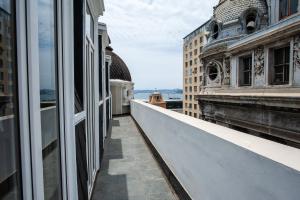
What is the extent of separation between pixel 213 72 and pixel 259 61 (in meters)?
4.54

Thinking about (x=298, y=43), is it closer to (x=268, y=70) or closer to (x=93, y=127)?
(x=268, y=70)

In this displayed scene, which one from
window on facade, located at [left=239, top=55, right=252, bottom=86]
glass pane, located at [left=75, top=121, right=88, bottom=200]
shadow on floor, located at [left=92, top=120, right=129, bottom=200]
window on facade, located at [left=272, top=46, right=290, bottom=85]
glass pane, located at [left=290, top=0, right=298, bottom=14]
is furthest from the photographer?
window on facade, located at [left=239, top=55, right=252, bottom=86]

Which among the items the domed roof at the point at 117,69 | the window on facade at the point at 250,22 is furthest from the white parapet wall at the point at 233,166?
the domed roof at the point at 117,69

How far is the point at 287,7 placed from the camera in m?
9.78

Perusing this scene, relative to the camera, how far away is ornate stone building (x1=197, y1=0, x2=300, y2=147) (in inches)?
272

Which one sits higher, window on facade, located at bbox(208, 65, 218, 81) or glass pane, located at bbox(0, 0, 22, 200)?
window on facade, located at bbox(208, 65, 218, 81)

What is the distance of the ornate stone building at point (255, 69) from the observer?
6.92 m

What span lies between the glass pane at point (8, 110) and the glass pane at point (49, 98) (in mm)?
257

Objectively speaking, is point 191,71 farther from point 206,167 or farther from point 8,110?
point 8,110

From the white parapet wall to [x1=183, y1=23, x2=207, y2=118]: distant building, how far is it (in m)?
39.2

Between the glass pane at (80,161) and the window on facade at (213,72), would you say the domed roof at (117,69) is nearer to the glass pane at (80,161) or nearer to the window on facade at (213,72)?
the window on facade at (213,72)

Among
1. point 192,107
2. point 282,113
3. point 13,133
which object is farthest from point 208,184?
point 192,107

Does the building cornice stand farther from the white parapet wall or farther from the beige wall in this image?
the beige wall

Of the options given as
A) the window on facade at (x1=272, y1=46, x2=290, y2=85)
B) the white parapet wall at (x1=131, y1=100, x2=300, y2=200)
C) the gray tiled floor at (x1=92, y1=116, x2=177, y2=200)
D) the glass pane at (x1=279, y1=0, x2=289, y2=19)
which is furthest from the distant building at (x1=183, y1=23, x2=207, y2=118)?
the white parapet wall at (x1=131, y1=100, x2=300, y2=200)
